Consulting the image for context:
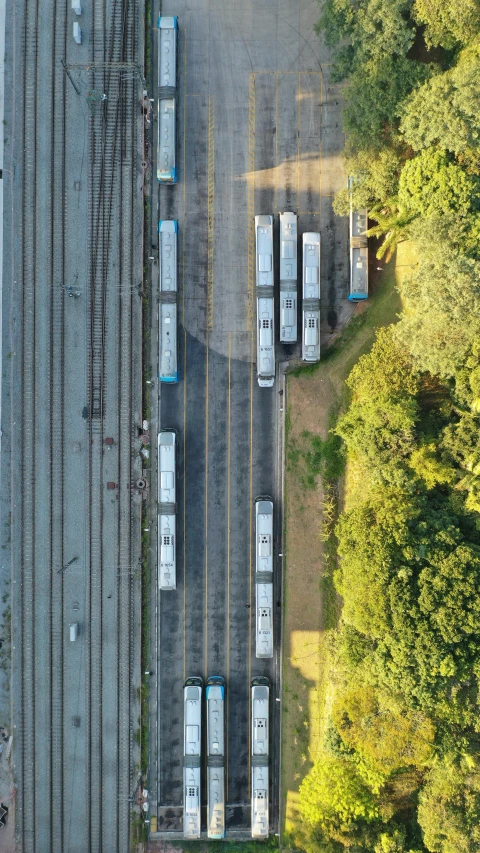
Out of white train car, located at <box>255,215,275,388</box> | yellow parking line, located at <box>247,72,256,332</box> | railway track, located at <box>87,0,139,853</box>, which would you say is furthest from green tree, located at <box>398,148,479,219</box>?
→ railway track, located at <box>87,0,139,853</box>

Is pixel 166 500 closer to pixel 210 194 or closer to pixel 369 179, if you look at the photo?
pixel 210 194

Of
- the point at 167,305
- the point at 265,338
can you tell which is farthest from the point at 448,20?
the point at 167,305

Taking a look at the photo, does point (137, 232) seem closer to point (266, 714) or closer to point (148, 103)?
point (148, 103)

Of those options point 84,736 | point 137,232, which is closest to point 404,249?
point 137,232

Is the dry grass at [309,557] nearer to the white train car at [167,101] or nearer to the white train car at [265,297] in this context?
the white train car at [265,297]

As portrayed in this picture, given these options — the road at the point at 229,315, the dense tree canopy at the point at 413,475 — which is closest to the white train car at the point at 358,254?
the road at the point at 229,315
